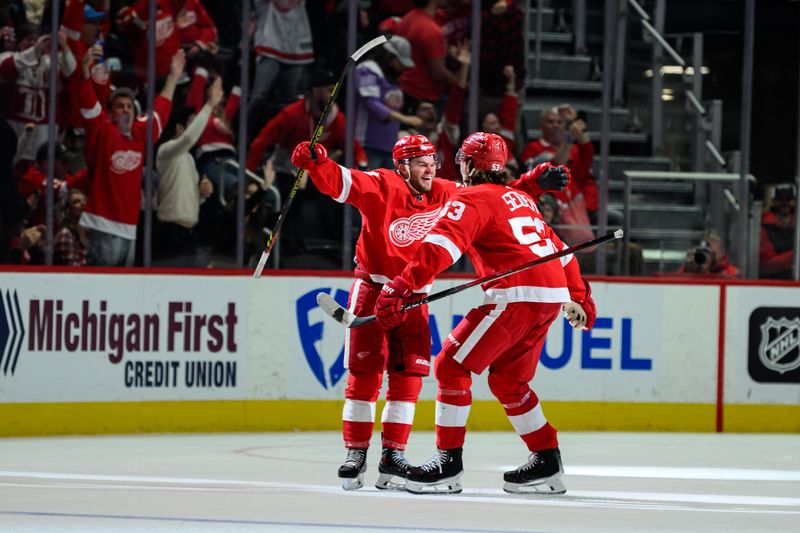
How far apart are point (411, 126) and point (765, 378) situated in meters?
2.89

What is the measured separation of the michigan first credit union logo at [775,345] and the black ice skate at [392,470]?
12.9ft

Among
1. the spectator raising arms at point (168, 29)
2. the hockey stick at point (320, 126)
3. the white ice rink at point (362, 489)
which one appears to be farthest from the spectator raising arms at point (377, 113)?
the hockey stick at point (320, 126)

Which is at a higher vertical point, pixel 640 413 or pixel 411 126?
pixel 411 126

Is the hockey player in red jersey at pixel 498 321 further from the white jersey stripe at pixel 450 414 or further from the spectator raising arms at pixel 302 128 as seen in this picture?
the spectator raising arms at pixel 302 128

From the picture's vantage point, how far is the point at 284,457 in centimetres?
759

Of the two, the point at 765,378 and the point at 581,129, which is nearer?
the point at 765,378

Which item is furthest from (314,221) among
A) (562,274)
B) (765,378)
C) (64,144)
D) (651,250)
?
(562,274)

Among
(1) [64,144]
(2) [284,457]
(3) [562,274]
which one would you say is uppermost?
(1) [64,144]

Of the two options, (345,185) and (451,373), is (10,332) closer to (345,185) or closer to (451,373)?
(345,185)

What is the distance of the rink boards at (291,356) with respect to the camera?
8461 millimetres

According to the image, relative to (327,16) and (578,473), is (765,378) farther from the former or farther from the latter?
(327,16)

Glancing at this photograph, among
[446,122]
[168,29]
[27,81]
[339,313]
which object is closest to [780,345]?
[446,122]

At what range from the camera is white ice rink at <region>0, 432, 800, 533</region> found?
5156mm

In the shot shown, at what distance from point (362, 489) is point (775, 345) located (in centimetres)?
414
